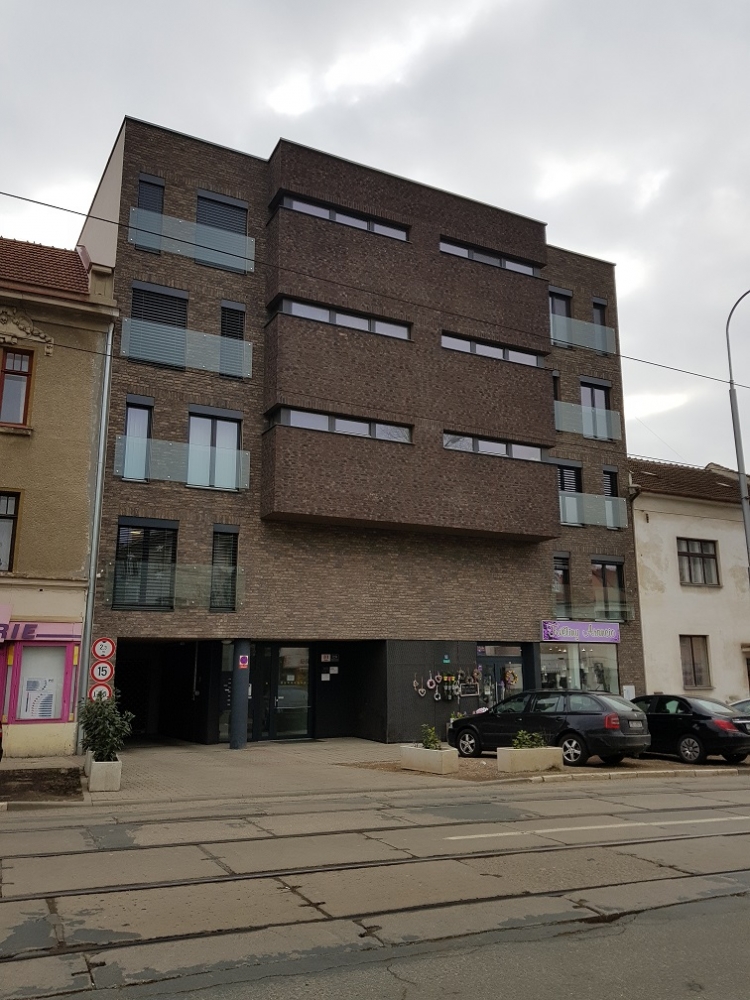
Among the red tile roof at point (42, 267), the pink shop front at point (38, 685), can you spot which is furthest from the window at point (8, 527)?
the red tile roof at point (42, 267)

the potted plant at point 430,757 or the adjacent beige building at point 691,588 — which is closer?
the potted plant at point 430,757

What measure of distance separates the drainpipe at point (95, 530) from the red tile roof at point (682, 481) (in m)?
17.8

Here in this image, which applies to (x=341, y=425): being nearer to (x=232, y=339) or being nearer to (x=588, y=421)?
(x=232, y=339)

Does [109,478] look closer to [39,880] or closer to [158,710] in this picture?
[158,710]

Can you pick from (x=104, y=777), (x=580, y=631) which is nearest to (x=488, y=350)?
(x=580, y=631)

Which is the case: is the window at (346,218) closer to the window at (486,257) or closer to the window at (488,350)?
the window at (486,257)

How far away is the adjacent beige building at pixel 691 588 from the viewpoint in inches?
1115

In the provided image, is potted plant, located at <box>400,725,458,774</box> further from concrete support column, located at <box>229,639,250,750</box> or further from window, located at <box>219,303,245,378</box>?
window, located at <box>219,303,245,378</box>

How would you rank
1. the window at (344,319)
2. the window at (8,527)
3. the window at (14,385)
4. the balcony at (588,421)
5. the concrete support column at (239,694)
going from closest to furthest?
the window at (8,527) → the window at (14,385) → the concrete support column at (239,694) → the window at (344,319) → the balcony at (588,421)

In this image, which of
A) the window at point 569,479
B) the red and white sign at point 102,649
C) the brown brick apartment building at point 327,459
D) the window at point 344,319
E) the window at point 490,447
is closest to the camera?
the red and white sign at point 102,649

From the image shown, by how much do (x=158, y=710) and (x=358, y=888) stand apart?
2030 centimetres

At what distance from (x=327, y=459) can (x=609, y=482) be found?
38.1ft

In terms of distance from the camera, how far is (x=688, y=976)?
16.6ft

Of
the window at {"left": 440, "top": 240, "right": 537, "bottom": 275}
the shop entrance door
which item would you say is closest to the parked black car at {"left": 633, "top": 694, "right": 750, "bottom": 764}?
the shop entrance door
